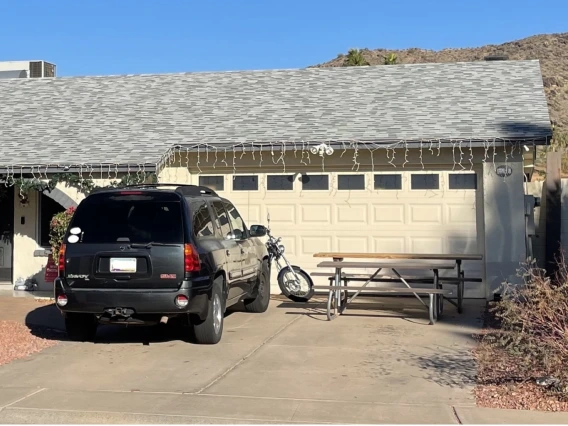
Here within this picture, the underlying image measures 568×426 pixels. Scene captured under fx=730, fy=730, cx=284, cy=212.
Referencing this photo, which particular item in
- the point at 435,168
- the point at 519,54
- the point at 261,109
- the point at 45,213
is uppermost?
the point at 519,54

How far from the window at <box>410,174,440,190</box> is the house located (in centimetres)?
3

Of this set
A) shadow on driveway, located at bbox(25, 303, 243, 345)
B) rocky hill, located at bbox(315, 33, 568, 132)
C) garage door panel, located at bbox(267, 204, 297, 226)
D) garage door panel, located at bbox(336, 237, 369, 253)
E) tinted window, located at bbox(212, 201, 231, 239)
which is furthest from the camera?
rocky hill, located at bbox(315, 33, 568, 132)

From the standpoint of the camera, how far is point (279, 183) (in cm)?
1368

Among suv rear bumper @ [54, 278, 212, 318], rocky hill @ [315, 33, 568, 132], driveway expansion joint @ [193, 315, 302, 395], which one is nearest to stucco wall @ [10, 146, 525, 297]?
driveway expansion joint @ [193, 315, 302, 395]

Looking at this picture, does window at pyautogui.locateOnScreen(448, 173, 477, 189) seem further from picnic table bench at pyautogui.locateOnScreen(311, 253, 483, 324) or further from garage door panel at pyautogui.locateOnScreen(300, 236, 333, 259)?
garage door panel at pyautogui.locateOnScreen(300, 236, 333, 259)

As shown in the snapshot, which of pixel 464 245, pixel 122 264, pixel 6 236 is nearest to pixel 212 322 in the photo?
pixel 122 264

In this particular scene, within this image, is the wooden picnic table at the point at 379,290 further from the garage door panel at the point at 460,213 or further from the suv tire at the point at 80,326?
the suv tire at the point at 80,326

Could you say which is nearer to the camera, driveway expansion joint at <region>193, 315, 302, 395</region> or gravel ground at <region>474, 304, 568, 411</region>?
gravel ground at <region>474, 304, 568, 411</region>

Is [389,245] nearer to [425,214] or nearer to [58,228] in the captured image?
[425,214]

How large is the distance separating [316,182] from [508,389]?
293 inches

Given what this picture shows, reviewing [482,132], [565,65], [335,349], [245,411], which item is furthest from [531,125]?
[565,65]

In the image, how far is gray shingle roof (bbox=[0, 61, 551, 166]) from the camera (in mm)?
13016

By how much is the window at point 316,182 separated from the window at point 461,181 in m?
2.23

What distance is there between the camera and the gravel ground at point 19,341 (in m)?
8.32
